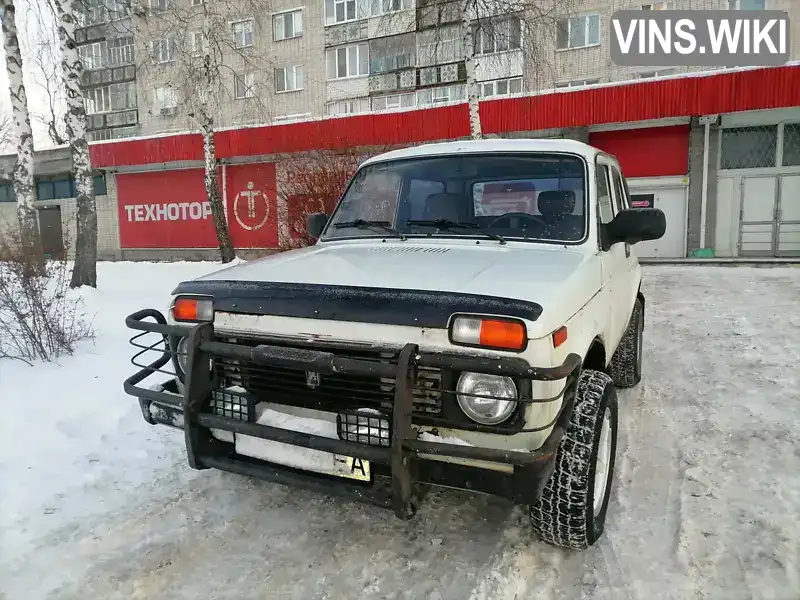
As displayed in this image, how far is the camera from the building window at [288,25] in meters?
27.2

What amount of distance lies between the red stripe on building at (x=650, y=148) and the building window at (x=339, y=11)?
47.5 ft

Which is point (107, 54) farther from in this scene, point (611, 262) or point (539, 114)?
point (611, 262)

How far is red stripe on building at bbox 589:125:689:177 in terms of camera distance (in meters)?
16.6

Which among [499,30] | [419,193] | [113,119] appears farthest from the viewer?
[113,119]

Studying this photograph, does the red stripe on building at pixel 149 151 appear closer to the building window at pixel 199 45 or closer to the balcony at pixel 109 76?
the building window at pixel 199 45

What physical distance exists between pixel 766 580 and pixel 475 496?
4.41 ft

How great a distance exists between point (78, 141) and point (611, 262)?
401 inches

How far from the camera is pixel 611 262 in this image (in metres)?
3.50

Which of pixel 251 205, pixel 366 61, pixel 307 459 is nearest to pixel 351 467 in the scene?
pixel 307 459

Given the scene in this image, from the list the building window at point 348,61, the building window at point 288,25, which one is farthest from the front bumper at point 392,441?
the building window at point 288,25

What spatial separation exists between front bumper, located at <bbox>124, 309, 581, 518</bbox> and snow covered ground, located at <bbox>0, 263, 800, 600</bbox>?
43 centimetres

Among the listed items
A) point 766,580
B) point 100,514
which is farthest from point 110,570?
point 766,580

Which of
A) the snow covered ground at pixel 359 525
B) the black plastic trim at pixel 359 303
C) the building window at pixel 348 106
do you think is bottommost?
the snow covered ground at pixel 359 525

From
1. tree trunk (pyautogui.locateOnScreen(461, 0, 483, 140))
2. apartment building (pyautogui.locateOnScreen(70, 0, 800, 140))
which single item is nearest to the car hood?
tree trunk (pyautogui.locateOnScreen(461, 0, 483, 140))
